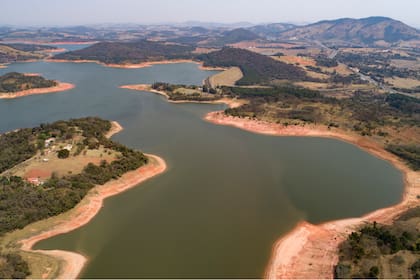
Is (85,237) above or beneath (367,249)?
beneath

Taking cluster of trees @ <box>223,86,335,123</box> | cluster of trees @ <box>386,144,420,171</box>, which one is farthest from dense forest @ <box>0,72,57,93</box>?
cluster of trees @ <box>386,144,420,171</box>

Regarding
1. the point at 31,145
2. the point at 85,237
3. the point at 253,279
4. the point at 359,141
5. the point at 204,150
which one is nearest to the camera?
the point at 253,279

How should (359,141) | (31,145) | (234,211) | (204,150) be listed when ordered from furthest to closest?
1. (359,141)
2. (204,150)
3. (31,145)
4. (234,211)

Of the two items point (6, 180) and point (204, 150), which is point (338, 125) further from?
point (6, 180)

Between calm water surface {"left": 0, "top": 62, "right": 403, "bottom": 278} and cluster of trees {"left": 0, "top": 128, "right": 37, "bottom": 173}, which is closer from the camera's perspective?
calm water surface {"left": 0, "top": 62, "right": 403, "bottom": 278}

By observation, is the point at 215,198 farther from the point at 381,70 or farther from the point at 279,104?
the point at 381,70

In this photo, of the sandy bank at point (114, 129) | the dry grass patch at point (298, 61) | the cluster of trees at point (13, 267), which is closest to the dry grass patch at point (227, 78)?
the dry grass patch at point (298, 61)

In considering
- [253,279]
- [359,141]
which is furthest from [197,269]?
[359,141]

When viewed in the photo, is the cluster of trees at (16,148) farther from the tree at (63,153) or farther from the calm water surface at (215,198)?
the calm water surface at (215,198)

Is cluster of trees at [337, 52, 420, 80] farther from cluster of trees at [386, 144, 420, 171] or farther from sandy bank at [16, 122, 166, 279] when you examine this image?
sandy bank at [16, 122, 166, 279]
